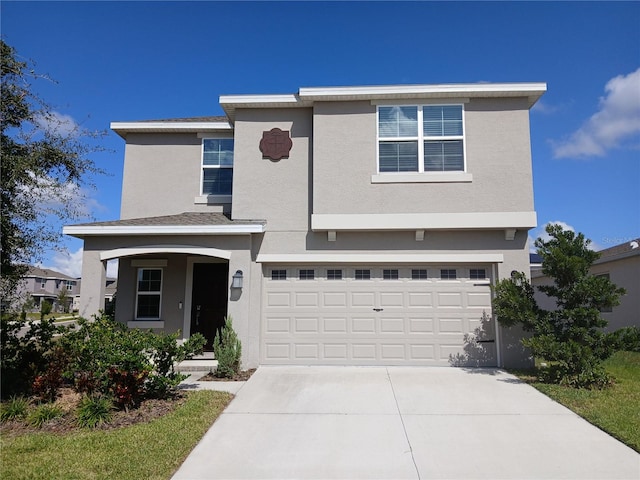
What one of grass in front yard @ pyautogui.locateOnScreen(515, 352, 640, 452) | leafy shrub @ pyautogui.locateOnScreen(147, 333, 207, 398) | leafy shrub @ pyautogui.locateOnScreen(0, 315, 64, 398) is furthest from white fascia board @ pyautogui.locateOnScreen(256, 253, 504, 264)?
leafy shrub @ pyautogui.locateOnScreen(0, 315, 64, 398)

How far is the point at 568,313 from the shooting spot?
28.1 ft

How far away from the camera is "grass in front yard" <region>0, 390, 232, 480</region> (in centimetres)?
487

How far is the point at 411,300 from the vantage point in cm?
1048

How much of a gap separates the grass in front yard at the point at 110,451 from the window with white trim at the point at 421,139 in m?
6.93

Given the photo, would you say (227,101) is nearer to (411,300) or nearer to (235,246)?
(235,246)

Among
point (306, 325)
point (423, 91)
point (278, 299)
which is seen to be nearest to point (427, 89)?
point (423, 91)

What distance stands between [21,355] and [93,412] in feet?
8.11

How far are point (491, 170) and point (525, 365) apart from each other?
4.41m

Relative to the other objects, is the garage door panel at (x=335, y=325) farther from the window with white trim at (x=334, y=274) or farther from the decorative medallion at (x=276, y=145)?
the decorative medallion at (x=276, y=145)

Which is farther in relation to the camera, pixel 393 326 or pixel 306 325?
→ pixel 306 325

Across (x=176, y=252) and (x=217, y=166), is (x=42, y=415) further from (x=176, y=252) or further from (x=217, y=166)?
(x=217, y=166)

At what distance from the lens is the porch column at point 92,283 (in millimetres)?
9833

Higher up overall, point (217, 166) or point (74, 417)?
point (217, 166)

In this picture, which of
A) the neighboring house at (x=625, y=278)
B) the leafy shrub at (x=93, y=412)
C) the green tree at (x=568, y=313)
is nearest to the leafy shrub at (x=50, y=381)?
the leafy shrub at (x=93, y=412)
